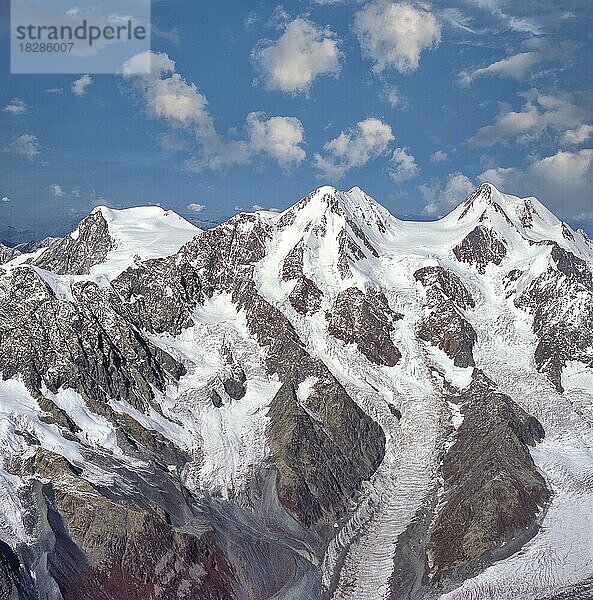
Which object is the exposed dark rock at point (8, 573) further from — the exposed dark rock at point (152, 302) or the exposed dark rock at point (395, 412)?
the exposed dark rock at point (395, 412)

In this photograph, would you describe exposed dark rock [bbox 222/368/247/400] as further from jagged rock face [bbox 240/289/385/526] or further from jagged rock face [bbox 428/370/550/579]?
jagged rock face [bbox 428/370/550/579]

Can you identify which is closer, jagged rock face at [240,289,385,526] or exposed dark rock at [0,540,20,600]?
exposed dark rock at [0,540,20,600]

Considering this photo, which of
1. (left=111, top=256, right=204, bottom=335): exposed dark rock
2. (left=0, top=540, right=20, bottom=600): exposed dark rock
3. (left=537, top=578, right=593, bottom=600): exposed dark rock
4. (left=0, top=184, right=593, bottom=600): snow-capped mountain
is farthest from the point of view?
(left=111, top=256, right=204, bottom=335): exposed dark rock

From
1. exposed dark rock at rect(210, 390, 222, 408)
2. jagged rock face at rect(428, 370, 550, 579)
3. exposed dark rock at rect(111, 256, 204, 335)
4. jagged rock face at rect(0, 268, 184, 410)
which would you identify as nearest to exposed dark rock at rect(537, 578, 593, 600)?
jagged rock face at rect(428, 370, 550, 579)

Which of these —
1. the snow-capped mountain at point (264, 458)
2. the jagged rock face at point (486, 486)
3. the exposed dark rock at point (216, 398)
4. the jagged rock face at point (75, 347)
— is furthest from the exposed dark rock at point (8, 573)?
the jagged rock face at point (486, 486)

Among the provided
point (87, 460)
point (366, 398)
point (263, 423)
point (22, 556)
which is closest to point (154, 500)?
point (87, 460)

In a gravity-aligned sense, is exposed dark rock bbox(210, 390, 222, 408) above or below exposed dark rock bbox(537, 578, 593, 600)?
above

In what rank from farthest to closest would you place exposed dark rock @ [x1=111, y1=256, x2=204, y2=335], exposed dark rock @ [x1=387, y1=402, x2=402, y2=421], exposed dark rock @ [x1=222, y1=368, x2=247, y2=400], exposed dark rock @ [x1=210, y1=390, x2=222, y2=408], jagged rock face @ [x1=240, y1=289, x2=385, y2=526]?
exposed dark rock @ [x1=111, y1=256, x2=204, y2=335] → exposed dark rock @ [x1=387, y1=402, x2=402, y2=421] → exposed dark rock @ [x1=222, y1=368, x2=247, y2=400] → exposed dark rock @ [x1=210, y1=390, x2=222, y2=408] → jagged rock face @ [x1=240, y1=289, x2=385, y2=526]
